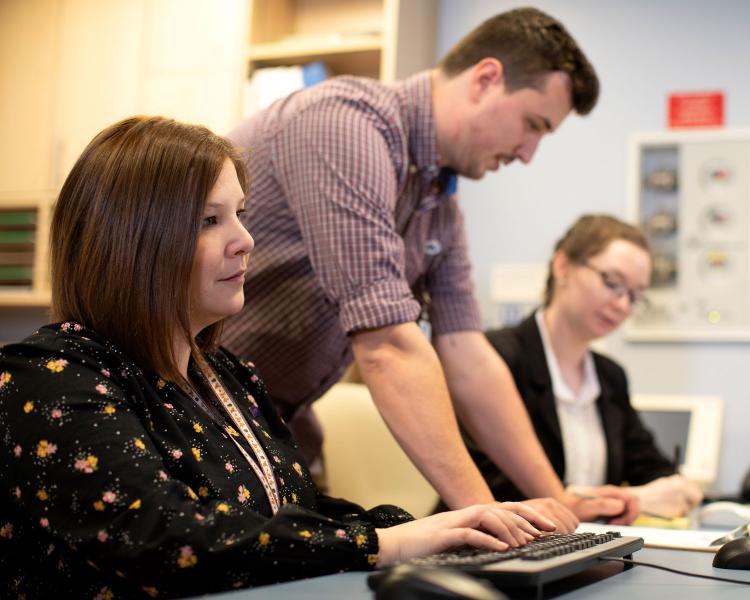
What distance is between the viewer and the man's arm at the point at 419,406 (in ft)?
→ 4.48

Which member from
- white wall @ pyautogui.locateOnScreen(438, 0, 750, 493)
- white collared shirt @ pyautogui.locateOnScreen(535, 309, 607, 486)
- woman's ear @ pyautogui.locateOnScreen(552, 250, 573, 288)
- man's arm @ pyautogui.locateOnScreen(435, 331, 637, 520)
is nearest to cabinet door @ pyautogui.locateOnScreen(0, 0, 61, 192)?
white wall @ pyautogui.locateOnScreen(438, 0, 750, 493)

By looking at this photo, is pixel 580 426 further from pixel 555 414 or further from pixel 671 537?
pixel 671 537

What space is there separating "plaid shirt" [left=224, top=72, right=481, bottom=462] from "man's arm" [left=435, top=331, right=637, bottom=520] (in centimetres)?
6

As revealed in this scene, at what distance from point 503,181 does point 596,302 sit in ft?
3.16

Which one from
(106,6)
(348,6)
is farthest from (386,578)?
(106,6)

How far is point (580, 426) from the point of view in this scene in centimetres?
233

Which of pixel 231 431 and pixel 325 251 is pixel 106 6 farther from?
pixel 231 431

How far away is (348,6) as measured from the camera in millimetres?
3377

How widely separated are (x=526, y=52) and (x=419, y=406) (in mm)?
697

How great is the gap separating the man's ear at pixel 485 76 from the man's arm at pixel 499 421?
48 centimetres

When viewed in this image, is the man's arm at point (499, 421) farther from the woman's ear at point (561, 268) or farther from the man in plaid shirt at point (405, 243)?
the woman's ear at point (561, 268)

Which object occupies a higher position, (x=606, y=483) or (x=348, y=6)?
(x=348, y=6)

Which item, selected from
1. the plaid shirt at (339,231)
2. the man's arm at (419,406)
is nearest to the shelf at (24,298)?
the plaid shirt at (339,231)

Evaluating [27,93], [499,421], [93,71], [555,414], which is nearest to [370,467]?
[555,414]
